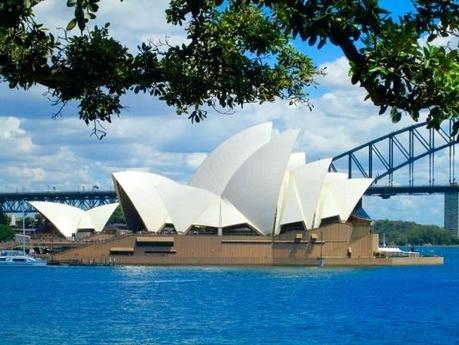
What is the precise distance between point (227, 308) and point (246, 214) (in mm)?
35970

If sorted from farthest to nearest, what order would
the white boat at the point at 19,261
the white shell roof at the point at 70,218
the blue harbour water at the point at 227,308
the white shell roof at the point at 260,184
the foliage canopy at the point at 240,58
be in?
the white shell roof at the point at 70,218 < the white boat at the point at 19,261 < the white shell roof at the point at 260,184 < the blue harbour water at the point at 227,308 < the foliage canopy at the point at 240,58

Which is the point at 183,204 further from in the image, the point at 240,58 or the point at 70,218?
the point at 240,58

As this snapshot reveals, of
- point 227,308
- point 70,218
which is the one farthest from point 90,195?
point 227,308

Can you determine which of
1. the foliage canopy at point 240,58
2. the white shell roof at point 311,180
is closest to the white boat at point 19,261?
the white shell roof at point 311,180

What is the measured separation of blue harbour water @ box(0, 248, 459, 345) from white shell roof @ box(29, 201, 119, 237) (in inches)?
1053

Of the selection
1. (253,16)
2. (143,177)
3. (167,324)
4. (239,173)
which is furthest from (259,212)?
(253,16)

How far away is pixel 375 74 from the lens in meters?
4.22

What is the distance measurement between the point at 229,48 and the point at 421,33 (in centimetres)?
174

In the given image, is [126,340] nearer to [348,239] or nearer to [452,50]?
[452,50]

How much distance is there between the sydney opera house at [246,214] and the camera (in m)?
73.6

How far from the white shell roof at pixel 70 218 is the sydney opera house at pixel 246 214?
47.6 ft

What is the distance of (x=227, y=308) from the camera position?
41.4 m

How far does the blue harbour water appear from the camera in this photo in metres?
30.9

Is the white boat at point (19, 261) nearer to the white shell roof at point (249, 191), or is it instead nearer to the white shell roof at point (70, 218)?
the white shell roof at point (70, 218)
